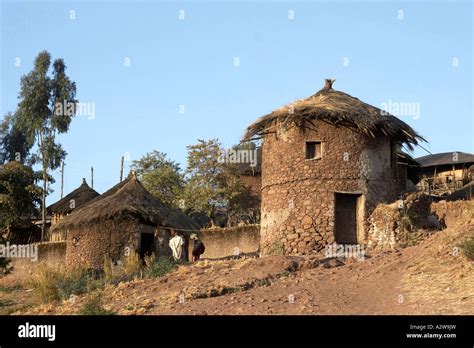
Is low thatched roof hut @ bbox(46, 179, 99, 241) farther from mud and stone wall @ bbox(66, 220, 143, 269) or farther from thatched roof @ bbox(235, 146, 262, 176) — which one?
mud and stone wall @ bbox(66, 220, 143, 269)

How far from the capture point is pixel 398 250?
1702 centimetres

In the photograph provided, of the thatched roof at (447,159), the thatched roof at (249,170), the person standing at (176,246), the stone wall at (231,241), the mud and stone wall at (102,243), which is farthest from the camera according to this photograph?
the thatched roof at (447,159)

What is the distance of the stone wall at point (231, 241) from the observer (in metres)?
26.8

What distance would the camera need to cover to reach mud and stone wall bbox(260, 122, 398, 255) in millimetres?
18906

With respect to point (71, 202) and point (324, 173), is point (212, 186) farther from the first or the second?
point (324, 173)

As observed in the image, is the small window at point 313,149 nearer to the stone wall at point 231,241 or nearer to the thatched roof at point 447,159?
the stone wall at point 231,241

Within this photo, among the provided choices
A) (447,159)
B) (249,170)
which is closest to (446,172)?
(447,159)

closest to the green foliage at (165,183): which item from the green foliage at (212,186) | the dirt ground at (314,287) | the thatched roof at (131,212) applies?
the green foliage at (212,186)

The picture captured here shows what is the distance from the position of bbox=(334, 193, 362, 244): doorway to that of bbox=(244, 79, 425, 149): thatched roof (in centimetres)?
170

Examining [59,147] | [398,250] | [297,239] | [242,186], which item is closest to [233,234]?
[242,186]

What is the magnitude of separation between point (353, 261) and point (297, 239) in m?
2.56

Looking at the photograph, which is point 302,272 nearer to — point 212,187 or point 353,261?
point 353,261

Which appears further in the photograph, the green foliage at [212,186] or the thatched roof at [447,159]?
the thatched roof at [447,159]
